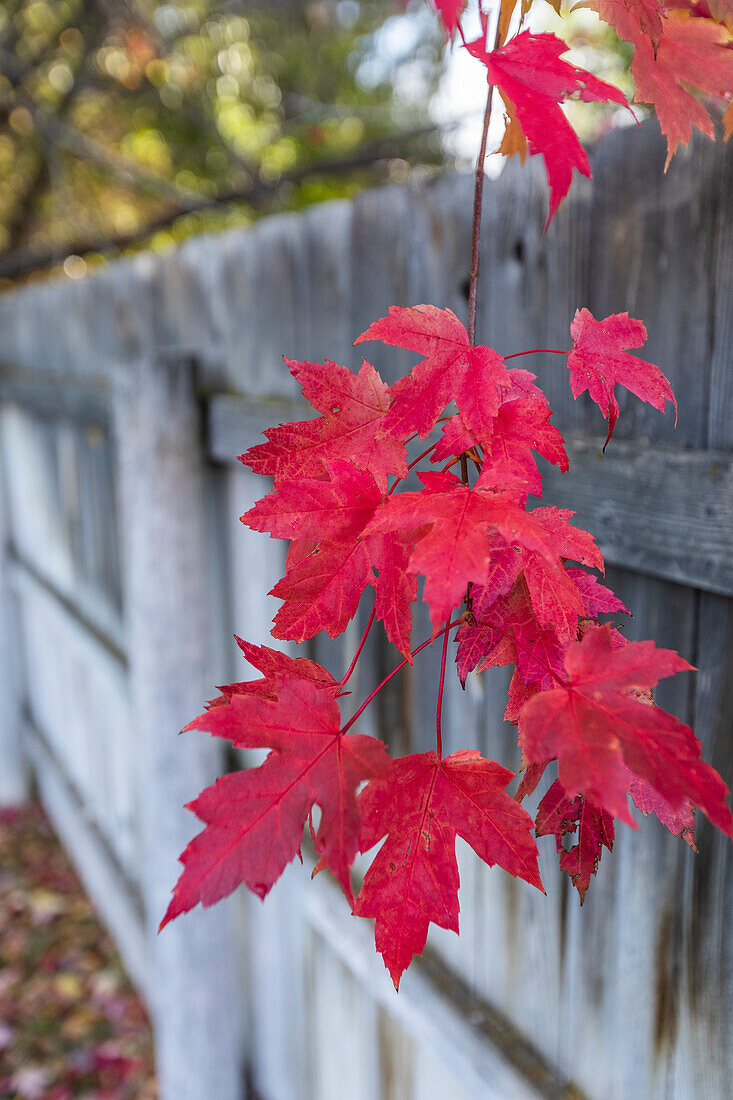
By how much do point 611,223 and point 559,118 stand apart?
0.41m

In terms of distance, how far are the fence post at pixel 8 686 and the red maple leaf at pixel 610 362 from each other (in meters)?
3.72

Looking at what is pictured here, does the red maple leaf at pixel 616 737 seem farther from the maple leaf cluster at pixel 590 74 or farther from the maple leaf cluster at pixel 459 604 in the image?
the maple leaf cluster at pixel 590 74

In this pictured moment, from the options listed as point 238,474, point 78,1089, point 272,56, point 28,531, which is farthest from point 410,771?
point 272,56

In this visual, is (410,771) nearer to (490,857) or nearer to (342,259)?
(490,857)

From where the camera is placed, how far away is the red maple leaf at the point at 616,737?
1.52ft

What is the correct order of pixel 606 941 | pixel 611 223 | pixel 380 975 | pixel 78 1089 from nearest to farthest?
pixel 611 223 < pixel 606 941 < pixel 380 975 < pixel 78 1089

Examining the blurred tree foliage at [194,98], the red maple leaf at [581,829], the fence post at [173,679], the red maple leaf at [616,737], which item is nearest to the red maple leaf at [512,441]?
the red maple leaf at [616,737]

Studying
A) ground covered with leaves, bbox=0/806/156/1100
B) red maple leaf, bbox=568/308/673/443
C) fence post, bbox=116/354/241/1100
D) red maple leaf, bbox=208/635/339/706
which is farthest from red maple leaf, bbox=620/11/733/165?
ground covered with leaves, bbox=0/806/156/1100

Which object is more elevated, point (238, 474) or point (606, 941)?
point (238, 474)

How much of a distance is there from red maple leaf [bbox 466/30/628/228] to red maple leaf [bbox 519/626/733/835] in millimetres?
339

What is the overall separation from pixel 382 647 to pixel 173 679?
26.2 inches

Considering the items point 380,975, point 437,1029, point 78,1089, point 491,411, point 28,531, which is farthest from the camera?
point 28,531

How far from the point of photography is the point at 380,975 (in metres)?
1.59

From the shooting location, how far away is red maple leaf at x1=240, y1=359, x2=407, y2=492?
665mm
